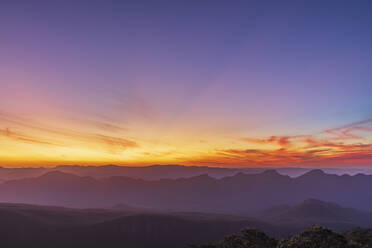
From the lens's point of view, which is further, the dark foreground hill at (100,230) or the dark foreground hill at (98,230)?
the dark foreground hill at (100,230)

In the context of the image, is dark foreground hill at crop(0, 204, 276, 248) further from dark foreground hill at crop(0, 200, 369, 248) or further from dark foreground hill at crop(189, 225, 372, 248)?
dark foreground hill at crop(189, 225, 372, 248)

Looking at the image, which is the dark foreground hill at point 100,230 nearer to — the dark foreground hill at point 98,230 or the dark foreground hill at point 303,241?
the dark foreground hill at point 98,230

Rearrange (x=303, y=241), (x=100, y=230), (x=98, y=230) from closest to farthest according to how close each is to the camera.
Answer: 1. (x=303, y=241)
2. (x=98, y=230)
3. (x=100, y=230)

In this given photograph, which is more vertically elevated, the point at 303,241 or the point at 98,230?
the point at 303,241

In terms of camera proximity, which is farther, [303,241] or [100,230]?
[100,230]

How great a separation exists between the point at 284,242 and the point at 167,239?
140m

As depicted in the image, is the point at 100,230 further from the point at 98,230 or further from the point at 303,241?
the point at 303,241

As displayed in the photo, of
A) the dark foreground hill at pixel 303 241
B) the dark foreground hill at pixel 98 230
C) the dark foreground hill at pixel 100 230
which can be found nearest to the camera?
the dark foreground hill at pixel 303 241

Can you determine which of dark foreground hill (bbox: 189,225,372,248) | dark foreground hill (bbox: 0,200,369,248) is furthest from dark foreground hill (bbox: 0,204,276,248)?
dark foreground hill (bbox: 189,225,372,248)

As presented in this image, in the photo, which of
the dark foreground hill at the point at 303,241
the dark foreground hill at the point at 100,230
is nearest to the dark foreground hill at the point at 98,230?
the dark foreground hill at the point at 100,230

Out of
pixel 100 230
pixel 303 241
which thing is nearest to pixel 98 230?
pixel 100 230

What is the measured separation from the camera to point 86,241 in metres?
132

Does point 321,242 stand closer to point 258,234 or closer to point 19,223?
point 258,234

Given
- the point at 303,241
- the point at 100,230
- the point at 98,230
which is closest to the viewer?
the point at 303,241
